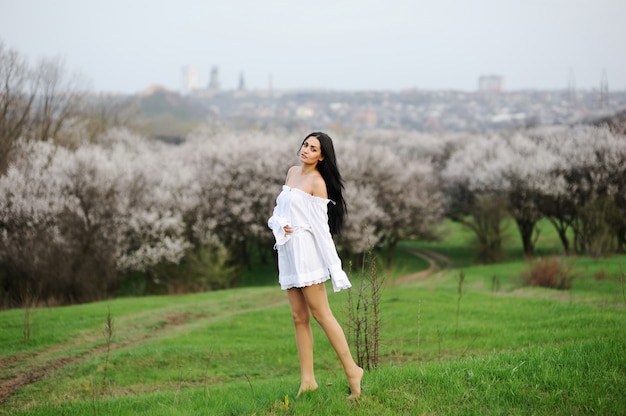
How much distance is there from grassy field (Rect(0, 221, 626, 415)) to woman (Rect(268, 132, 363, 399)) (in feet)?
1.79

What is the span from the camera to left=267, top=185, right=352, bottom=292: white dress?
6.09 meters

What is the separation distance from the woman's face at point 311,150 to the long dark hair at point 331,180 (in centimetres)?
3

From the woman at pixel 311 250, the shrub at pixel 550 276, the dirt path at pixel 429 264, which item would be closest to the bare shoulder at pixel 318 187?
the woman at pixel 311 250

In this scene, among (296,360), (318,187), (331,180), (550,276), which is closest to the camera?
(318,187)

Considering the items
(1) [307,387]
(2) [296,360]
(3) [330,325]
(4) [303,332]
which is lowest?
(2) [296,360]

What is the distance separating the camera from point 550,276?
25.2 meters

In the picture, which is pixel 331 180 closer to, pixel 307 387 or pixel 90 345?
pixel 307 387

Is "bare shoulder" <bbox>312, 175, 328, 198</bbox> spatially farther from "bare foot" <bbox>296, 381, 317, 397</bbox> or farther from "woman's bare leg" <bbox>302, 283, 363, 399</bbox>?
"bare foot" <bbox>296, 381, 317, 397</bbox>

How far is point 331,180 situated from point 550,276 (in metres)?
21.3

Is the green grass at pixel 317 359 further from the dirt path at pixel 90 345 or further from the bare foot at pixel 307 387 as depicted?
the bare foot at pixel 307 387

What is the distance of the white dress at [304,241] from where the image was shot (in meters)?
6.09

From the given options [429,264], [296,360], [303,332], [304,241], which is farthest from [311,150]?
[429,264]

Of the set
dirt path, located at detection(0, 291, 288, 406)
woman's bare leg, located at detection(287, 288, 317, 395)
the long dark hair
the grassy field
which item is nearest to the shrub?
the grassy field

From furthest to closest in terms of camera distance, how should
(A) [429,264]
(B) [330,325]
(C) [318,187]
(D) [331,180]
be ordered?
1. (A) [429,264]
2. (D) [331,180]
3. (C) [318,187]
4. (B) [330,325]
